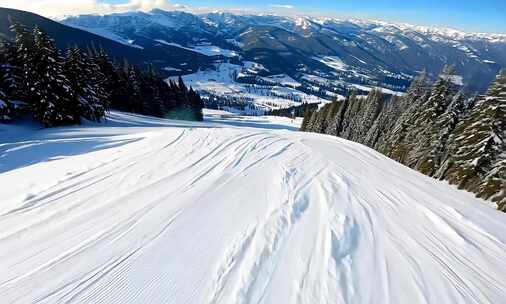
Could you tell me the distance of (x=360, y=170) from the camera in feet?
32.3

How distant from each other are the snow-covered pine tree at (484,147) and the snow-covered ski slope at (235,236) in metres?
7.63

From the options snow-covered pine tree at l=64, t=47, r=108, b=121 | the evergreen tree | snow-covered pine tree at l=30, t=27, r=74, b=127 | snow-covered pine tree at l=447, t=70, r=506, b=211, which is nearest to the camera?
snow-covered pine tree at l=447, t=70, r=506, b=211

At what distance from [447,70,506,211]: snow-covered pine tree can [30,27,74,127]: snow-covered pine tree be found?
27032mm

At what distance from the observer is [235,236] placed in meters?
4.98

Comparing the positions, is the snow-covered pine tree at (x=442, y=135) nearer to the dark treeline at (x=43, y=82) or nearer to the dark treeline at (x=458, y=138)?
the dark treeline at (x=458, y=138)

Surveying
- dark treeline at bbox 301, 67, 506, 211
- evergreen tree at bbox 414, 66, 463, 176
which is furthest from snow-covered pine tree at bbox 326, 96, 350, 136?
evergreen tree at bbox 414, 66, 463, 176

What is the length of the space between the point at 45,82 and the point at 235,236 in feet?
74.7

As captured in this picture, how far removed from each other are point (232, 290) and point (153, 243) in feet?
5.62

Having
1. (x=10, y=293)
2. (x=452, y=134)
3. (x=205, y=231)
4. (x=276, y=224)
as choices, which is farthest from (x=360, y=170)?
(x=452, y=134)

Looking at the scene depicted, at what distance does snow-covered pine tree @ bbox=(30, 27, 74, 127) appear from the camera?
20641mm

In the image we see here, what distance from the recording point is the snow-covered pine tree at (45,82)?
20641mm

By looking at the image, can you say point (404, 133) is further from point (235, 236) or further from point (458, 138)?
point (235, 236)

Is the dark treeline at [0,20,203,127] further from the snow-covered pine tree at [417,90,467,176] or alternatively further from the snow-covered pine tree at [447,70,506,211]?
the snow-covered pine tree at [417,90,467,176]

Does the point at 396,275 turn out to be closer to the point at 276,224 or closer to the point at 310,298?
the point at 310,298
